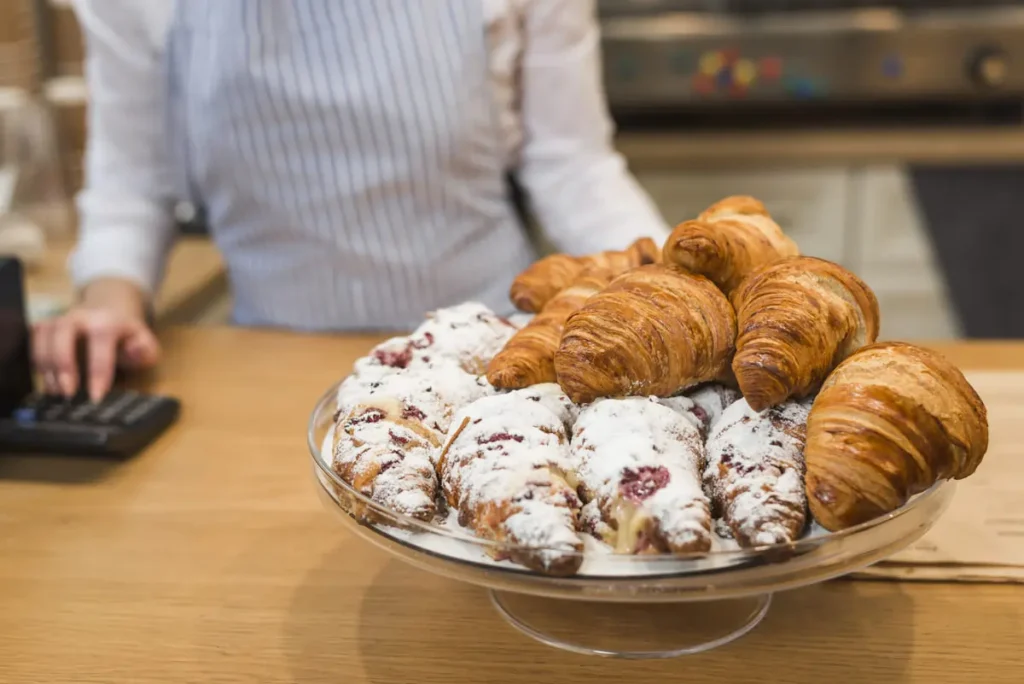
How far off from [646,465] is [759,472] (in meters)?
0.06

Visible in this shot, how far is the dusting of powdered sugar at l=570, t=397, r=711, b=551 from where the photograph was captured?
465 mm

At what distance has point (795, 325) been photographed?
1.67 feet

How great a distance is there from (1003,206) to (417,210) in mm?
1133

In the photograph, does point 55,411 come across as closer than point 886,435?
No

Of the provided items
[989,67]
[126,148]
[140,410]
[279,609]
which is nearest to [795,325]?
[279,609]

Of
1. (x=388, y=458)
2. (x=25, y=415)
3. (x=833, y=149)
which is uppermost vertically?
(x=388, y=458)

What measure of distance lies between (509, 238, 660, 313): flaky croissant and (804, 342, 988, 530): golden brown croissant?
20 cm

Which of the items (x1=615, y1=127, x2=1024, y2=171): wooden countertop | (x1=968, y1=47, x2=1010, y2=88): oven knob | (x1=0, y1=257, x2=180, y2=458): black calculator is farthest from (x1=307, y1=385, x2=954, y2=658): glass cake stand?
(x1=968, y1=47, x2=1010, y2=88): oven knob

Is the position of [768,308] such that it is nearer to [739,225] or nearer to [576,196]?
[739,225]

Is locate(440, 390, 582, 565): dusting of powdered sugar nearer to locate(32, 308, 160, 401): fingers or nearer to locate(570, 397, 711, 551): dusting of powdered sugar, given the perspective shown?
locate(570, 397, 711, 551): dusting of powdered sugar

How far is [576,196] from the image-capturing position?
1.18 metres

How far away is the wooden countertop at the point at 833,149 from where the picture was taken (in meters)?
1.76

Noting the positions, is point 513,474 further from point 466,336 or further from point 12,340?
point 12,340

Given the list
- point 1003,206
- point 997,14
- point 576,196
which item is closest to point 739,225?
point 576,196
